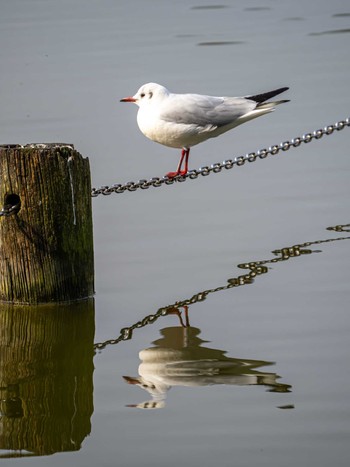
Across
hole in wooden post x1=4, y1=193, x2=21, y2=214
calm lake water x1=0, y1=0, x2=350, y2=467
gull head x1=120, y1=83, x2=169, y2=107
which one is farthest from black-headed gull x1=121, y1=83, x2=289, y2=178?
hole in wooden post x1=4, y1=193, x2=21, y2=214

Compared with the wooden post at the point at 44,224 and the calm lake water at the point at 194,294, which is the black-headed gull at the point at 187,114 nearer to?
the calm lake water at the point at 194,294

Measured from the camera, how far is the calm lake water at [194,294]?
15.0ft

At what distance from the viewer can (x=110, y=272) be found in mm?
6770

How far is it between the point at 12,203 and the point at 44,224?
7.9 inches

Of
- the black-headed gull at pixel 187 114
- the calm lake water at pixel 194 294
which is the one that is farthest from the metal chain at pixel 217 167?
the calm lake water at pixel 194 294

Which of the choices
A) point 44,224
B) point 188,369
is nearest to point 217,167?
point 44,224

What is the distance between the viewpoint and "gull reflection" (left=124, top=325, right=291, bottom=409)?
16.5 feet

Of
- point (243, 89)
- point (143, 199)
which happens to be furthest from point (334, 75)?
point (143, 199)

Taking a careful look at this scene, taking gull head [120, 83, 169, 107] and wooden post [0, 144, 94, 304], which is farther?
gull head [120, 83, 169, 107]

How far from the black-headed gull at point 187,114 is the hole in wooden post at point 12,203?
1.24 m

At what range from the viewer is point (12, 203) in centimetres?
604

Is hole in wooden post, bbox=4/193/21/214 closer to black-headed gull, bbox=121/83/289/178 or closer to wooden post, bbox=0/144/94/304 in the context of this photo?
wooden post, bbox=0/144/94/304

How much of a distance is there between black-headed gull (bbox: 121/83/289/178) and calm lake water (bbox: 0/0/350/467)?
0.66 meters

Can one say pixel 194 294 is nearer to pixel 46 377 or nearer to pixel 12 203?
pixel 12 203
